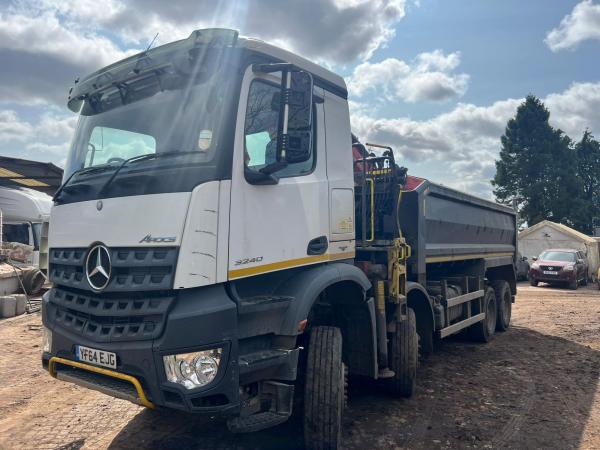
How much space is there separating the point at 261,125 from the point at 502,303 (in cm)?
754

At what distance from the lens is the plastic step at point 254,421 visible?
304 cm

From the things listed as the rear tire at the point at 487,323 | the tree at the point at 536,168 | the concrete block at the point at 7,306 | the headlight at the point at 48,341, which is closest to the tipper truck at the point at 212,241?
the headlight at the point at 48,341

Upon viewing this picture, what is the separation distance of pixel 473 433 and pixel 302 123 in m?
3.25

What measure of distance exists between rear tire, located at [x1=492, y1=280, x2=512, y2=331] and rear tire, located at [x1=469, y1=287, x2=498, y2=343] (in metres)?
0.20

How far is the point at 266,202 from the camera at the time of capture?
334cm

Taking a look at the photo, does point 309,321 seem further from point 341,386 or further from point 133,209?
point 133,209

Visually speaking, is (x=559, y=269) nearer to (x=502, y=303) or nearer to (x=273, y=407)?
(x=502, y=303)

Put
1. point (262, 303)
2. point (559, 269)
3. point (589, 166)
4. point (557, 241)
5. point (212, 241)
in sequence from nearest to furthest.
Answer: point (212, 241) → point (262, 303) → point (559, 269) → point (557, 241) → point (589, 166)

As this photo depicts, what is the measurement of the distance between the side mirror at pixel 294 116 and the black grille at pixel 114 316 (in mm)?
1262

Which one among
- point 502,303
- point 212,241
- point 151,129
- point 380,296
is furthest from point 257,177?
point 502,303

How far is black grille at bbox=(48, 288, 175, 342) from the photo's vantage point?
2916 mm

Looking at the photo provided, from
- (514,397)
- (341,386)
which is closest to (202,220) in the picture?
(341,386)

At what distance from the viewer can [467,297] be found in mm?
7078

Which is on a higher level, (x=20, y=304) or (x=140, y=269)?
(x=140, y=269)
